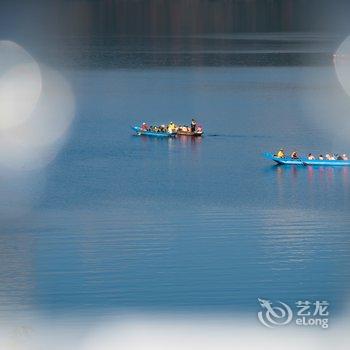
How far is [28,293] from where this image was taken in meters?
36.0

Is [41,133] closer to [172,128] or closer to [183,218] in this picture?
[172,128]

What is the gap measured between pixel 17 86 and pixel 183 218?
44.3 meters

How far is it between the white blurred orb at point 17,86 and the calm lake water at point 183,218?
3.20 metres

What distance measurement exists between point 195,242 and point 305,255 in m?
3.61

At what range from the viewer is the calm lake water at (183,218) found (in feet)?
119

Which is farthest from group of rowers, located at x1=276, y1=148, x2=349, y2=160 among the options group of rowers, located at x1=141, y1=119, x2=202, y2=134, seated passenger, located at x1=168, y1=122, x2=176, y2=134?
seated passenger, located at x1=168, y1=122, x2=176, y2=134

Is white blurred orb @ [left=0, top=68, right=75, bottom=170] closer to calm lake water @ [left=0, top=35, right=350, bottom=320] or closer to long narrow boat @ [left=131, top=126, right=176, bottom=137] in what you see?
calm lake water @ [left=0, top=35, right=350, bottom=320]

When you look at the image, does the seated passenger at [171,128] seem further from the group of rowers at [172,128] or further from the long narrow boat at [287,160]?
the long narrow boat at [287,160]

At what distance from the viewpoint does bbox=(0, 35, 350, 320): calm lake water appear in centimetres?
3638

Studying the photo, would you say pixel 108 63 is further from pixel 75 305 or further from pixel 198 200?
pixel 75 305

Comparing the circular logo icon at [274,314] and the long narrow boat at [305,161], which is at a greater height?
the long narrow boat at [305,161]

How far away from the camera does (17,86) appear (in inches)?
3450

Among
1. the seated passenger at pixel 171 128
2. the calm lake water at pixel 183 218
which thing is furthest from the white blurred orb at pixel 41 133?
the seated passenger at pixel 171 128

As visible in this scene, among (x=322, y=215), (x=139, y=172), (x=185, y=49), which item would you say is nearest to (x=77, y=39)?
(x=185, y=49)
